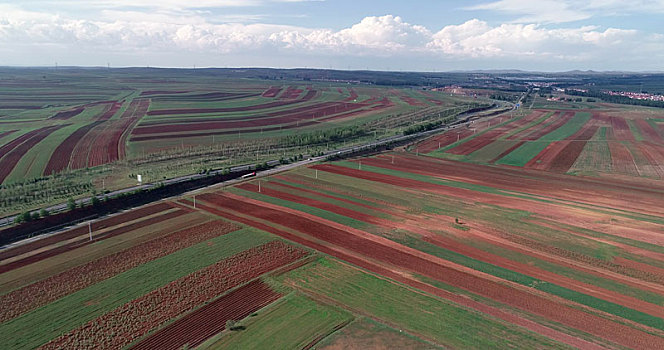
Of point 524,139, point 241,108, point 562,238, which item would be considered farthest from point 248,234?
point 241,108

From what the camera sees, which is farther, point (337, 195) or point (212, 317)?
point (337, 195)

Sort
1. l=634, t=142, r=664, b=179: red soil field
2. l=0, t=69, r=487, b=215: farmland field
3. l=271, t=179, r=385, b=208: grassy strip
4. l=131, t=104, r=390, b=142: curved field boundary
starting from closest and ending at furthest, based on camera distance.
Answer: l=271, t=179, r=385, b=208: grassy strip < l=0, t=69, r=487, b=215: farmland field < l=634, t=142, r=664, b=179: red soil field < l=131, t=104, r=390, b=142: curved field boundary

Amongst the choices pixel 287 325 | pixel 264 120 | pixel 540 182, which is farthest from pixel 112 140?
pixel 540 182

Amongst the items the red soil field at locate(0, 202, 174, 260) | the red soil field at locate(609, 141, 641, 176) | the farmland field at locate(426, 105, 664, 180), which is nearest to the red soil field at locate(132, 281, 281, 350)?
the red soil field at locate(0, 202, 174, 260)

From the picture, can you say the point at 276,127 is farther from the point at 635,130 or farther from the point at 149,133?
the point at 635,130

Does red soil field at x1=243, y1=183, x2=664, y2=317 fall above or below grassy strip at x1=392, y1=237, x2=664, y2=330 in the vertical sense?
above

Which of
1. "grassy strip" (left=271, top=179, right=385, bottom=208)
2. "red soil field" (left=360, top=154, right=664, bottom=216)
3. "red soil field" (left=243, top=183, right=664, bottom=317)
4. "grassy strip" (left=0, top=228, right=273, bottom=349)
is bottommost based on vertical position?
"grassy strip" (left=0, top=228, right=273, bottom=349)

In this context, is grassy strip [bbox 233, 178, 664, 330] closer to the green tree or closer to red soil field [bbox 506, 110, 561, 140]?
the green tree
